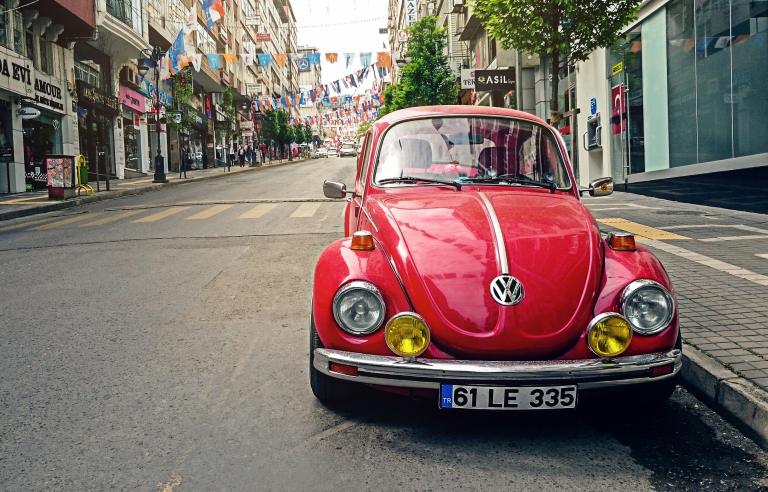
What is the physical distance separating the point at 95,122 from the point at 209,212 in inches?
786

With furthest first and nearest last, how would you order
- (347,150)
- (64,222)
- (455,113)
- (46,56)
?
(347,150), (46,56), (64,222), (455,113)

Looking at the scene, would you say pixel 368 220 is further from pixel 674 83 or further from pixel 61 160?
pixel 61 160

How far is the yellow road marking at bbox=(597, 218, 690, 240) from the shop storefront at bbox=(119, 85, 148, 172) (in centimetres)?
2918

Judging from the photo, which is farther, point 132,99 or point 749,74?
point 132,99

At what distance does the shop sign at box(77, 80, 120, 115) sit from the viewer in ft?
96.2

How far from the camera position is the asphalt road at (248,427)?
295 cm

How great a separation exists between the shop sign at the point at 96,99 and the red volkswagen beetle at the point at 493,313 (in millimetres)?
28656

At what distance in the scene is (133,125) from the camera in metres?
37.9

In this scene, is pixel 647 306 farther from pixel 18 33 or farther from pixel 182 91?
pixel 182 91

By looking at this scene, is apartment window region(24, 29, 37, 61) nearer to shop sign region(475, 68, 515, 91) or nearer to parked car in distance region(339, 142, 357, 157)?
shop sign region(475, 68, 515, 91)

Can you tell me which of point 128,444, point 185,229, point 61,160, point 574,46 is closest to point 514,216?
point 128,444

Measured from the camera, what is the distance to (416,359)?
3.18 metres

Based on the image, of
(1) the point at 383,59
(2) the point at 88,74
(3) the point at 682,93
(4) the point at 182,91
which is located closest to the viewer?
(3) the point at 682,93

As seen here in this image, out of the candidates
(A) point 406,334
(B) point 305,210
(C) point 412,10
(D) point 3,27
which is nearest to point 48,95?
(D) point 3,27
